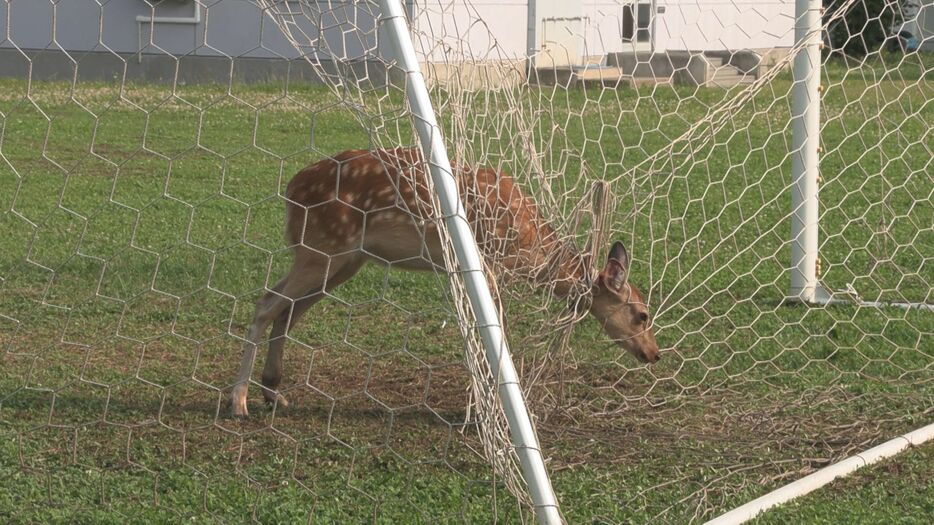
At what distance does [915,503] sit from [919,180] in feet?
23.2

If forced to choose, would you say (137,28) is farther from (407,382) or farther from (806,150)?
(407,382)

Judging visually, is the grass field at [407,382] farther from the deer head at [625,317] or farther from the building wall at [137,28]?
the building wall at [137,28]

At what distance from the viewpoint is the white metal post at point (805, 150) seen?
7176mm

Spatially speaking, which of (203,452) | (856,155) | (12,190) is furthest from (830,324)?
(12,190)

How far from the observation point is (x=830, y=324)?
24.2 feet

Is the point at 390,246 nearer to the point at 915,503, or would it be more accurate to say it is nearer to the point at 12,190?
the point at 915,503

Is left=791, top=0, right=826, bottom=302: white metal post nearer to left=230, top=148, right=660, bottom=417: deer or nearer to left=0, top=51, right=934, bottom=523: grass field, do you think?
left=0, top=51, right=934, bottom=523: grass field

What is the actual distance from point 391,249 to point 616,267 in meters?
1.06

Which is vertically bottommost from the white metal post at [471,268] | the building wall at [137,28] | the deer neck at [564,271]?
the building wall at [137,28]

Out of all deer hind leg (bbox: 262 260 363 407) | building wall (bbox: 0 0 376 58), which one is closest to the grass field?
deer hind leg (bbox: 262 260 363 407)

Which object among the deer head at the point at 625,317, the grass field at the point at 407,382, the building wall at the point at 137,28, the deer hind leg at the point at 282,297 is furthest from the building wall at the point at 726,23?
the deer hind leg at the point at 282,297

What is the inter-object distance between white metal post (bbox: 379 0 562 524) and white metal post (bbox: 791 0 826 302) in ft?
11.9

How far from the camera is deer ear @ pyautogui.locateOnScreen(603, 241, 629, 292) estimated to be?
614cm

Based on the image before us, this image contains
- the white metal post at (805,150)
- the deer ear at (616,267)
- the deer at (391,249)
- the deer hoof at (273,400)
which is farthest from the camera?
the white metal post at (805,150)
